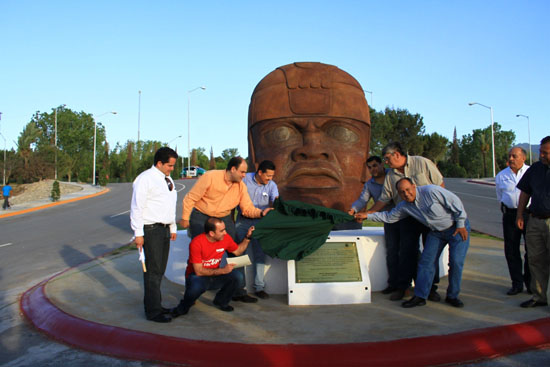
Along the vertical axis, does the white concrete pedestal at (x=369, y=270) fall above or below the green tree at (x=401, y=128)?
below

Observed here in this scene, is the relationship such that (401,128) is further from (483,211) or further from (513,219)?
(513,219)

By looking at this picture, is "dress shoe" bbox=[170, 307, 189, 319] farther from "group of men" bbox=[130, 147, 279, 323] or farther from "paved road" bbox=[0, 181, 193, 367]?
"paved road" bbox=[0, 181, 193, 367]

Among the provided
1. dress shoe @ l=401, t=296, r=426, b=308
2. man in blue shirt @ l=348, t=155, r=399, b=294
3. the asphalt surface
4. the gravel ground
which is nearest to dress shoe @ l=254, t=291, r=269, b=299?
man in blue shirt @ l=348, t=155, r=399, b=294

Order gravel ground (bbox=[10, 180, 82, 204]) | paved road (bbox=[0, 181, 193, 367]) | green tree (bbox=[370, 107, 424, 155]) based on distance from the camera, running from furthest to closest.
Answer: green tree (bbox=[370, 107, 424, 155]), gravel ground (bbox=[10, 180, 82, 204]), paved road (bbox=[0, 181, 193, 367])

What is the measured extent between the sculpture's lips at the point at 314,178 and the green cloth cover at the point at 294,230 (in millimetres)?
1193

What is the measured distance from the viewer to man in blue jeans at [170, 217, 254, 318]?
4137 millimetres

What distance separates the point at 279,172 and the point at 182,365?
338 cm

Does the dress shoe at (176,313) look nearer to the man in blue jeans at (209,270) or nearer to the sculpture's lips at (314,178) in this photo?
the man in blue jeans at (209,270)

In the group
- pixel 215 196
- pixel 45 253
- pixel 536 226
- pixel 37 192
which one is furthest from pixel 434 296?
pixel 37 192

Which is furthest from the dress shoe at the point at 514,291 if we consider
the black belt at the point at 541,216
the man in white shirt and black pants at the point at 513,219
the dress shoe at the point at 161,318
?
the dress shoe at the point at 161,318

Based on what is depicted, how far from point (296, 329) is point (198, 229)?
5.14 ft

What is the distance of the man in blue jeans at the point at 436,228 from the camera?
425 cm

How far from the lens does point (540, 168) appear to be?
4355 mm

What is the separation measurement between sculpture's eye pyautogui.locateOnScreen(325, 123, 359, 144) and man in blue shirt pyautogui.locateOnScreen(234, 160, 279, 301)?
1562 mm
